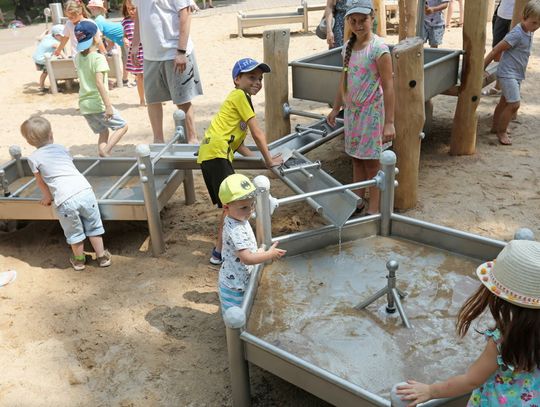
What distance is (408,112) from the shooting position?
434 cm

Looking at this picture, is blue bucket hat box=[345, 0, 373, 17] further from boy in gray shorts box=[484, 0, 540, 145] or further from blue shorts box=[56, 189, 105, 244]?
boy in gray shorts box=[484, 0, 540, 145]

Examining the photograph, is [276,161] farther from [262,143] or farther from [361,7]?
[361,7]

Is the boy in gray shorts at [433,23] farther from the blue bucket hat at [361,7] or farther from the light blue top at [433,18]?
the blue bucket hat at [361,7]

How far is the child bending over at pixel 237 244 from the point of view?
112 inches

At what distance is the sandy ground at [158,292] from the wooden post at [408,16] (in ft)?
3.66

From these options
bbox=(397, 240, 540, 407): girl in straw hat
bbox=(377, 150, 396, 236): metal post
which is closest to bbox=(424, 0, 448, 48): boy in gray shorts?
bbox=(377, 150, 396, 236): metal post

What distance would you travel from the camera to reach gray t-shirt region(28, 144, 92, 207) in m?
3.86

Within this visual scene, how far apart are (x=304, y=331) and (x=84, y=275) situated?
6.05ft

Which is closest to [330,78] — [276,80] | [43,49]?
[276,80]

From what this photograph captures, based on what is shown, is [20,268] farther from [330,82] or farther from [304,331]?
[330,82]

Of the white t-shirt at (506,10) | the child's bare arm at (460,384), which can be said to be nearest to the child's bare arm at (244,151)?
the child's bare arm at (460,384)

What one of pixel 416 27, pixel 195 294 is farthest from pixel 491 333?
pixel 416 27

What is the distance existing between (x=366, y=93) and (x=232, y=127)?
947mm

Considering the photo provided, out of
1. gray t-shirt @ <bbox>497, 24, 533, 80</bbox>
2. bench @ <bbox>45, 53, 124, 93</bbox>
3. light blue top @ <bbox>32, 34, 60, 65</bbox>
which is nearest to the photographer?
gray t-shirt @ <bbox>497, 24, 533, 80</bbox>
